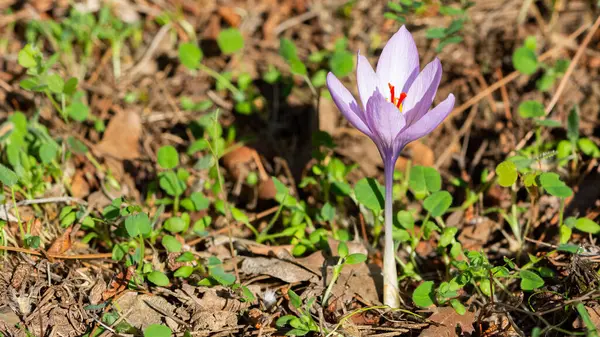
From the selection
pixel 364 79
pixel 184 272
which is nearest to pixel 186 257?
pixel 184 272

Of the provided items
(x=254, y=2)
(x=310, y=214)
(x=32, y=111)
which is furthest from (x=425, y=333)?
(x=254, y=2)

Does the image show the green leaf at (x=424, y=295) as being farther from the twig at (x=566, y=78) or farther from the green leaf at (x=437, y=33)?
the green leaf at (x=437, y=33)

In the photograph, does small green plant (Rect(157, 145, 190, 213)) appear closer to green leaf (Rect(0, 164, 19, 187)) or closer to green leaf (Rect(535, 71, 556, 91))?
green leaf (Rect(0, 164, 19, 187))

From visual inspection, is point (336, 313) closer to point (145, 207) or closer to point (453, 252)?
point (453, 252)

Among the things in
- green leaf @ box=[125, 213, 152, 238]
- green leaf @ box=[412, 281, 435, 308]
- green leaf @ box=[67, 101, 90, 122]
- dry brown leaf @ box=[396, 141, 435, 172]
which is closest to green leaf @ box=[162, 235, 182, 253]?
green leaf @ box=[125, 213, 152, 238]

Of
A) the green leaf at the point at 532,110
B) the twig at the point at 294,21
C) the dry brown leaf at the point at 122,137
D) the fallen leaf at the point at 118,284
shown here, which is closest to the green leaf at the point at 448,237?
the green leaf at the point at 532,110

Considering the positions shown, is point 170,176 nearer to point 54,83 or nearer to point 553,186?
point 54,83
